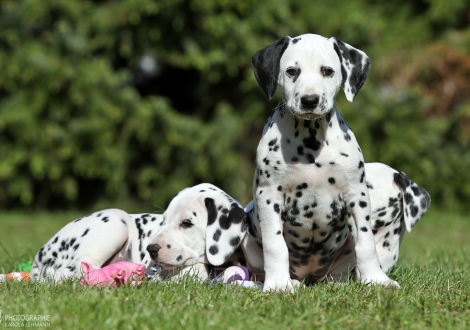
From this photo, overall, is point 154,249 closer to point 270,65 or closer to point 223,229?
point 223,229

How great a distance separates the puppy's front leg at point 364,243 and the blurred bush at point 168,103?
9.77 metres

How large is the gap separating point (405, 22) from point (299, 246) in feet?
47.8

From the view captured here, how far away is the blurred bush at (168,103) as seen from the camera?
14719mm

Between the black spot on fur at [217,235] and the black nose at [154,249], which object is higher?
the black spot on fur at [217,235]

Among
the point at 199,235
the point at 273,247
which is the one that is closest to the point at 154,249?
the point at 199,235

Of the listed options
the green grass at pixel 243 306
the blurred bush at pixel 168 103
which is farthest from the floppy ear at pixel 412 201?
the blurred bush at pixel 168 103

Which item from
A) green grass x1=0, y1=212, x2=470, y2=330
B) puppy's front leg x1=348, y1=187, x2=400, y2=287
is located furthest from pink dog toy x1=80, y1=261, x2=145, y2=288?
puppy's front leg x1=348, y1=187, x2=400, y2=287

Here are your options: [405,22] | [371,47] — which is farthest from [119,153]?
[405,22]

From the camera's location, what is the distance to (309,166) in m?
5.26

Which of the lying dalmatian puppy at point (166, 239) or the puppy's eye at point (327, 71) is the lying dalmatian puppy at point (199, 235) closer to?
the lying dalmatian puppy at point (166, 239)

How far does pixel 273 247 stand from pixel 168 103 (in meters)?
11.2

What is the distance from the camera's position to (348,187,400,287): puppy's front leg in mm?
5270

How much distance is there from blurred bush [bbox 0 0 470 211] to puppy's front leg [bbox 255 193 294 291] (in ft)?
31.7

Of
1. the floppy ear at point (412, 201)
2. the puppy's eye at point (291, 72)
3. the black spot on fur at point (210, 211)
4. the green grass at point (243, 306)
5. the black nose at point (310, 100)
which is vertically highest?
the puppy's eye at point (291, 72)
